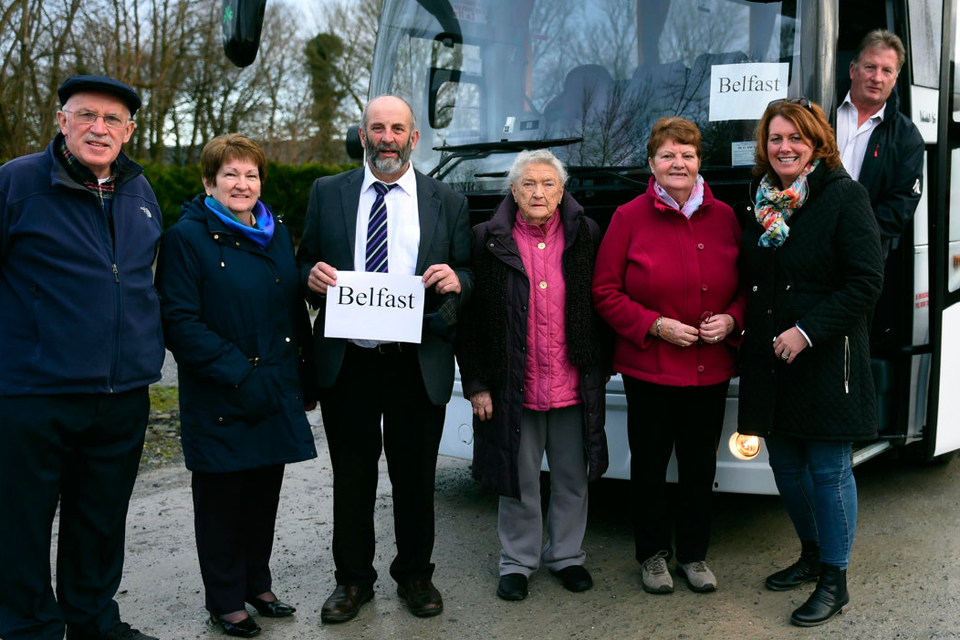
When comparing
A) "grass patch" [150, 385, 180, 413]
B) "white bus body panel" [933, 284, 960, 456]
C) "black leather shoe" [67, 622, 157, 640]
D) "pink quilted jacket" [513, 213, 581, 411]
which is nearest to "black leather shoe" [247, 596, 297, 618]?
"black leather shoe" [67, 622, 157, 640]

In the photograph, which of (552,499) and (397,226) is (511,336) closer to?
(397,226)

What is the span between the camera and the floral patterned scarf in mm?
3465

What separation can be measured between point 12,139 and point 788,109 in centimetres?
1496

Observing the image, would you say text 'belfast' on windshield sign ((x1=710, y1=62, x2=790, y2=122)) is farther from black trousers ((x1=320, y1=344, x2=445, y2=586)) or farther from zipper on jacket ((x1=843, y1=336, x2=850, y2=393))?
black trousers ((x1=320, y1=344, x2=445, y2=586))

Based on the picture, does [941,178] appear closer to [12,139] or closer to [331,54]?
[12,139]

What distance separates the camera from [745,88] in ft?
13.3

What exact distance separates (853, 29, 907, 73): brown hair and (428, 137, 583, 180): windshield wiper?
126cm

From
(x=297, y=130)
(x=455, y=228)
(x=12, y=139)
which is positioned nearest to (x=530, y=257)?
(x=455, y=228)

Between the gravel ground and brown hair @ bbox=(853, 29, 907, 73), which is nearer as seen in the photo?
the gravel ground

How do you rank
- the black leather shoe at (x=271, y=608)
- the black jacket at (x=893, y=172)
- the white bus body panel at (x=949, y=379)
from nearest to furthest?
the black leather shoe at (x=271, y=608) < the black jacket at (x=893, y=172) < the white bus body panel at (x=949, y=379)

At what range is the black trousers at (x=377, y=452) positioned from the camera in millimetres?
3561

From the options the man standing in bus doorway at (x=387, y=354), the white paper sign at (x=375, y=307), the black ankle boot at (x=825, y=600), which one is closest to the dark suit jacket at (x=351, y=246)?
the man standing in bus doorway at (x=387, y=354)

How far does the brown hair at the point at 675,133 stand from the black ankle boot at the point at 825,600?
1689 millimetres

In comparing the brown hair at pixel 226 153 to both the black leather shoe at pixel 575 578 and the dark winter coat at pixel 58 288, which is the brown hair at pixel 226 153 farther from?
the black leather shoe at pixel 575 578
